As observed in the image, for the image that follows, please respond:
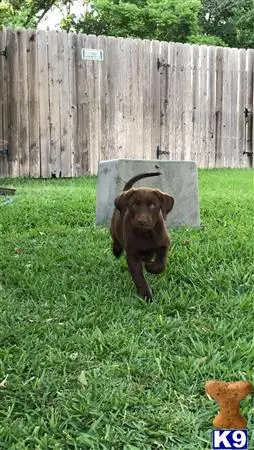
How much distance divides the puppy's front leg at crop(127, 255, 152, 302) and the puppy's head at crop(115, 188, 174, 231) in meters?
0.21

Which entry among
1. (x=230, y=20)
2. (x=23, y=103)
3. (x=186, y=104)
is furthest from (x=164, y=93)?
(x=230, y=20)

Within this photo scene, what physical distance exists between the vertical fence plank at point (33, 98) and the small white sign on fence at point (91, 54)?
808 millimetres

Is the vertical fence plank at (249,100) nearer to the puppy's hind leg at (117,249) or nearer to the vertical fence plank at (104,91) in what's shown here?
the vertical fence plank at (104,91)

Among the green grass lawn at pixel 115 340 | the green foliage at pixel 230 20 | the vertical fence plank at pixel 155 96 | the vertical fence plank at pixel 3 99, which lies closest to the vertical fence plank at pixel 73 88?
the vertical fence plank at pixel 3 99

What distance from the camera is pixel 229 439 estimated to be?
4.10ft

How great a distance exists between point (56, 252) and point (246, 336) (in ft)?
6.74

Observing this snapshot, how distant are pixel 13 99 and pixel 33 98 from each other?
311 mm

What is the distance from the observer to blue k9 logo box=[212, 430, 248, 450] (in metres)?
1.24

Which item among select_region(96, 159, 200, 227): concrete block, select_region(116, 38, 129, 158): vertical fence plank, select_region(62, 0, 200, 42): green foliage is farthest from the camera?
select_region(62, 0, 200, 42): green foliage

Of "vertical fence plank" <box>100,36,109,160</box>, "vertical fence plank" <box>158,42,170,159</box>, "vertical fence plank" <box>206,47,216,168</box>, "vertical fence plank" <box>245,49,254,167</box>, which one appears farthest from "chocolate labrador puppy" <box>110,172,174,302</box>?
"vertical fence plank" <box>245,49,254,167</box>

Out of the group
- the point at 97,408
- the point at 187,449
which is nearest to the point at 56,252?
the point at 97,408

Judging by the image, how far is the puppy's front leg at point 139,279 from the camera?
11.0 feet

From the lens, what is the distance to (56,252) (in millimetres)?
4449

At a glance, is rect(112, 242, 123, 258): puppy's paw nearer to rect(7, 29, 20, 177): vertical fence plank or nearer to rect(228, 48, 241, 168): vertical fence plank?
rect(7, 29, 20, 177): vertical fence plank
